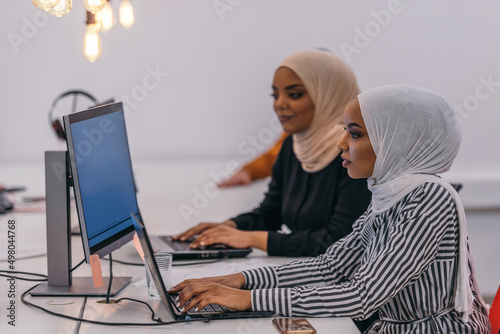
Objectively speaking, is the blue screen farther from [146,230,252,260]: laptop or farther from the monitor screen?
[146,230,252,260]: laptop

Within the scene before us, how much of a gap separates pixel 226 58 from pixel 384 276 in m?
3.08

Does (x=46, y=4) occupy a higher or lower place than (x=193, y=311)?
higher

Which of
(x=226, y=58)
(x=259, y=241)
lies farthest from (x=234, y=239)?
(x=226, y=58)

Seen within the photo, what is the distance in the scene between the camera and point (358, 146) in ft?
4.30

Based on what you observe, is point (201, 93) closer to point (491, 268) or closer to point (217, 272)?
point (491, 268)

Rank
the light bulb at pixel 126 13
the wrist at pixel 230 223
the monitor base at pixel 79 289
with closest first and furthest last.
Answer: the monitor base at pixel 79 289 < the wrist at pixel 230 223 < the light bulb at pixel 126 13

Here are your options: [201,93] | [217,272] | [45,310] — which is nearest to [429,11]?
[201,93]

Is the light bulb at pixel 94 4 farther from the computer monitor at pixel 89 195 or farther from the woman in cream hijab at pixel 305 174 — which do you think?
the woman in cream hijab at pixel 305 174

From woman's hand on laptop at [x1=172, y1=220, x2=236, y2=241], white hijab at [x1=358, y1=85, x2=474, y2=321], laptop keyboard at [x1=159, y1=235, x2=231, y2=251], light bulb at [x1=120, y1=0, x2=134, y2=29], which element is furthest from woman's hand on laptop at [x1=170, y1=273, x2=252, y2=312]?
light bulb at [x1=120, y1=0, x2=134, y2=29]

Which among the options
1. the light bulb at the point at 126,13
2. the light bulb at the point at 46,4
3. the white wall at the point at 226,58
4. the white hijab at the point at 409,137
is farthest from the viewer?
the white wall at the point at 226,58

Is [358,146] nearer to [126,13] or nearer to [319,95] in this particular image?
[319,95]

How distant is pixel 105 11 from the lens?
2.64 m

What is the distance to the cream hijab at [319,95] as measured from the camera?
6.70ft

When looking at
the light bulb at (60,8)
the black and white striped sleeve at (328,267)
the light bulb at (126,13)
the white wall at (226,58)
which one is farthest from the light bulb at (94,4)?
the white wall at (226,58)
